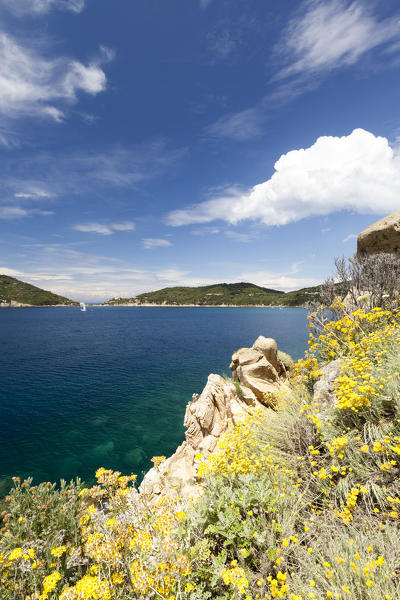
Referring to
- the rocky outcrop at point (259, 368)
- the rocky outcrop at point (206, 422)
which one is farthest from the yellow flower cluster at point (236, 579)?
the rocky outcrop at point (259, 368)

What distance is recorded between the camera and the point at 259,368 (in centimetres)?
1530

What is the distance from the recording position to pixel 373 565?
97.4 inches

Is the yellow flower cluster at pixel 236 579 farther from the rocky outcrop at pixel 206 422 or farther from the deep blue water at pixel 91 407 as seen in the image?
the deep blue water at pixel 91 407

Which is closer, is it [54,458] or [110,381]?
[54,458]

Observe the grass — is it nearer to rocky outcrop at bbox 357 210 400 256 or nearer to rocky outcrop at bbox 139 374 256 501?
rocky outcrop at bbox 139 374 256 501

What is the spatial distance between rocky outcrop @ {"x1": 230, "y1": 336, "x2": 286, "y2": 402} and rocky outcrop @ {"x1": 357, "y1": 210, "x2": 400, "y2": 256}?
8.58 m

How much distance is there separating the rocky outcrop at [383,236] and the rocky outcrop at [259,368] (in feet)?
28.1

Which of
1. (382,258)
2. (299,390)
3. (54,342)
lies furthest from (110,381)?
(54,342)

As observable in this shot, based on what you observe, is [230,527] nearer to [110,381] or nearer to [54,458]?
[54,458]

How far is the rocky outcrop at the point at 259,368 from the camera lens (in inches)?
575

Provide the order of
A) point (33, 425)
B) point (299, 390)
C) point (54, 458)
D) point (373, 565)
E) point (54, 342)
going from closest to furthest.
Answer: point (373, 565), point (299, 390), point (54, 458), point (33, 425), point (54, 342)

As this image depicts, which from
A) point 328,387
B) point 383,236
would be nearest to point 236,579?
point 328,387

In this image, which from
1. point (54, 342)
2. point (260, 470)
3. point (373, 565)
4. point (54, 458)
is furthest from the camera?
point (54, 342)

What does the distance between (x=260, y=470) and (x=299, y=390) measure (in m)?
3.39
